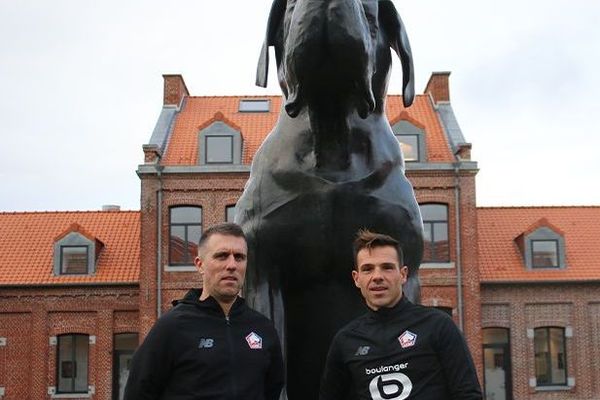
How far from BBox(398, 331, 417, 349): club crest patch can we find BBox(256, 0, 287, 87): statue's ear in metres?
1.10

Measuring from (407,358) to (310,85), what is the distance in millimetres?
876

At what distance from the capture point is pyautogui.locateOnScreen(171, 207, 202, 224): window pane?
980 inches

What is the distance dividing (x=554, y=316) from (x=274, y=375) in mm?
24245

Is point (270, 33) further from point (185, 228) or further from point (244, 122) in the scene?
point (244, 122)

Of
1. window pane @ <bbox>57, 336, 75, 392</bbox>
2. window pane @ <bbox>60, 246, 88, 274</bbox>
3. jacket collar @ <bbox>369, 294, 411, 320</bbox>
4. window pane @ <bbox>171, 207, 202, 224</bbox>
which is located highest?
window pane @ <bbox>171, 207, 202, 224</bbox>

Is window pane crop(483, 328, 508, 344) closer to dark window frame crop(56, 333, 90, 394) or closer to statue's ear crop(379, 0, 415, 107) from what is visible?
dark window frame crop(56, 333, 90, 394)

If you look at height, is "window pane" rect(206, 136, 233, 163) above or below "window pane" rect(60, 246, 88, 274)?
above

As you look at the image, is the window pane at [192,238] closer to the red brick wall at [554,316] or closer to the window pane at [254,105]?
the window pane at [254,105]

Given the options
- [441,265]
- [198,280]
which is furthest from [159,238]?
[441,265]

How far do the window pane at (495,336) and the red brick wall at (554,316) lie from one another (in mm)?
276

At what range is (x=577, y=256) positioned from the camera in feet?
86.5

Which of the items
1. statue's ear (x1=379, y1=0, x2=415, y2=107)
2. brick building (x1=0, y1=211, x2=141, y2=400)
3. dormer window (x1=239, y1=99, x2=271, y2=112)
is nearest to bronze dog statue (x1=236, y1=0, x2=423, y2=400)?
statue's ear (x1=379, y1=0, x2=415, y2=107)

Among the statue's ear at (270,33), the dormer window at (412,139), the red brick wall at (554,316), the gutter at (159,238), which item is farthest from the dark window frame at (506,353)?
the statue's ear at (270,33)

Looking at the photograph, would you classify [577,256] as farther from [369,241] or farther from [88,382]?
[369,241]
